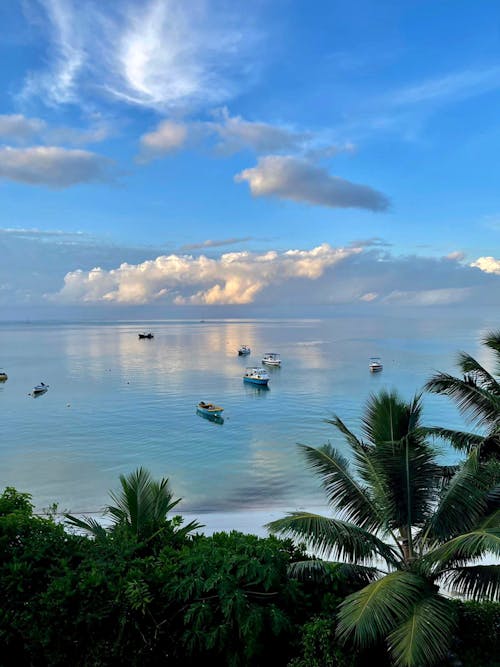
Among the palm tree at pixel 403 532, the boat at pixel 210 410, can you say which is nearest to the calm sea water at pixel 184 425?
the boat at pixel 210 410

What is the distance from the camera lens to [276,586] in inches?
293

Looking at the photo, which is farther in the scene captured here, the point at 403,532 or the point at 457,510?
the point at 403,532

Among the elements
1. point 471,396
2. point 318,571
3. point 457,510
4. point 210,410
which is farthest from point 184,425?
point 457,510

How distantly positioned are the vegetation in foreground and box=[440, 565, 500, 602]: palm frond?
21 millimetres

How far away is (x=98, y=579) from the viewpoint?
7098mm

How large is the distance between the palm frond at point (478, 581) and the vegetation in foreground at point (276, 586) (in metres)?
0.02

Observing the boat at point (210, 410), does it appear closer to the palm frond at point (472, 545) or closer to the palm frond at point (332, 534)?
the palm frond at point (332, 534)

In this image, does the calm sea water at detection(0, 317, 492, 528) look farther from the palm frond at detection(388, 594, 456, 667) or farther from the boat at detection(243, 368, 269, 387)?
the palm frond at detection(388, 594, 456, 667)

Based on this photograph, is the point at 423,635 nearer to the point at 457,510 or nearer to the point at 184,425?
the point at 457,510

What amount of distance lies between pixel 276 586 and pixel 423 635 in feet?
6.92

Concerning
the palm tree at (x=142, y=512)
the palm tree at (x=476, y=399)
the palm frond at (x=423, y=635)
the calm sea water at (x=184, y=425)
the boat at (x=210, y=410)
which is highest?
the palm tree at (x=476, y=399)

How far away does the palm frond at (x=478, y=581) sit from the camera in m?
7.66

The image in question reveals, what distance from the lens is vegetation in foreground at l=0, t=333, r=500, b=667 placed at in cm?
691

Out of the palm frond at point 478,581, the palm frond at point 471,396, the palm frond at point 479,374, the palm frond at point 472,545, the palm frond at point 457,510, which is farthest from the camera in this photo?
the palm frond at point 479,374
